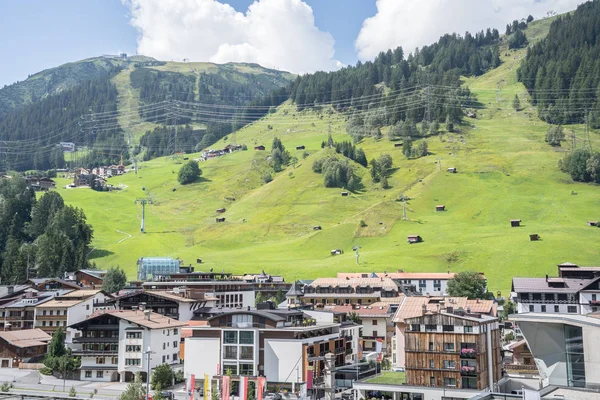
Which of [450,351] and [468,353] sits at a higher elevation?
[450,351]

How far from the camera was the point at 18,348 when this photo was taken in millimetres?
89500

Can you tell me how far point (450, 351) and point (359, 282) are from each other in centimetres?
6225

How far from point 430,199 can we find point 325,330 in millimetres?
122654

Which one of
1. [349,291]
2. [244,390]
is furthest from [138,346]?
[349,291]

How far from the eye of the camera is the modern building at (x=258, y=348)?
70.0m

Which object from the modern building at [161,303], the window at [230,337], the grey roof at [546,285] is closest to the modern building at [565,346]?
the window at [230,337]

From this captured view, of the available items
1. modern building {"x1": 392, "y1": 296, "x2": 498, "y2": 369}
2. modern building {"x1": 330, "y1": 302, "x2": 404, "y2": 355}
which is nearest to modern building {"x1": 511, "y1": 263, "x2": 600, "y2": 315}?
modern building {"x1": 330, "y1": 302, "x2": 404, "y2": 355}

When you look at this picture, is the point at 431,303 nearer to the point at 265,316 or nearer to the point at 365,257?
the point at 265,316

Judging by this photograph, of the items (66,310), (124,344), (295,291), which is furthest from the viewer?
(295,291)

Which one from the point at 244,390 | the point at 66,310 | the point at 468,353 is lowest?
the point at 244,390

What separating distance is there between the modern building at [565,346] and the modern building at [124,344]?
188 ft

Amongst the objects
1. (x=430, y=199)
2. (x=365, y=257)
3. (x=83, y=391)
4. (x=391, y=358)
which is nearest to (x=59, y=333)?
(x=83, y=391)

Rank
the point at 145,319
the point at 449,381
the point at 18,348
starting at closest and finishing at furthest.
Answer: the point at 449,381
the point at 145,319
the point at 18,348

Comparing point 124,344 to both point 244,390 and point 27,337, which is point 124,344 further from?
point 244,390
